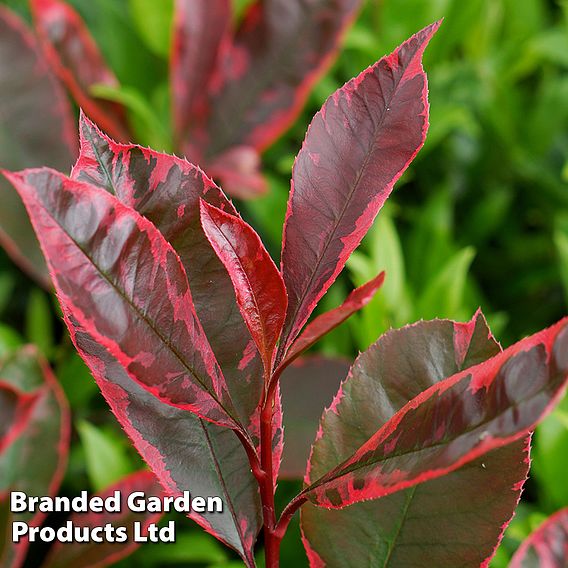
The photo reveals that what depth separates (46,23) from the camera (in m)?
1.06

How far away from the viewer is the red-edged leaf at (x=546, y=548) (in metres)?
0.51

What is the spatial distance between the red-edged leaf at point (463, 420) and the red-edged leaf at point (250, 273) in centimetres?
7

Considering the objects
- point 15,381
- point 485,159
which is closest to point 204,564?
point 15,381

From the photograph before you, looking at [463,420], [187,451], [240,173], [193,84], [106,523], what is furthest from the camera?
[193,84]

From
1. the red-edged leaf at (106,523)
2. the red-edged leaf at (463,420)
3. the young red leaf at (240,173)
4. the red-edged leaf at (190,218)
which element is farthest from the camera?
the young red leaf at (240,173)

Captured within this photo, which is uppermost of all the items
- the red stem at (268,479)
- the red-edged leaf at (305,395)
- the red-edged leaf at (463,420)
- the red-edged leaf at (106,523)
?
the red-edged leaf at (305,395)

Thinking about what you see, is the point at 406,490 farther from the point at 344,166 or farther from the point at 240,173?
the point at 240,173

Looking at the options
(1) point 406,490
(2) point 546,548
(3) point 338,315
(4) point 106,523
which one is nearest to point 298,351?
(3) point 338,315

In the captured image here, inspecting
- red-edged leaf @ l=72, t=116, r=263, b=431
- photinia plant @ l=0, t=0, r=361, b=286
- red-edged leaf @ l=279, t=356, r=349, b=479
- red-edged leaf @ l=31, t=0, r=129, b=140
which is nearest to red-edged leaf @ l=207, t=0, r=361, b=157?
photinia plant @ l=0, t=0, r=361, b=286

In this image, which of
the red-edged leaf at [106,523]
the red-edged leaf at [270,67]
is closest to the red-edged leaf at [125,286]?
the red-edged leaf at [106,523]

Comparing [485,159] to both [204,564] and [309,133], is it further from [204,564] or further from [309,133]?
[309,133]

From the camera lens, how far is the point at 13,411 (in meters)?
0.79

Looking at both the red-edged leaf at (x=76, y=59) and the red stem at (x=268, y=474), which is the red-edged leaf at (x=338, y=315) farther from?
the red-edged leaf at (x=76, y=59)

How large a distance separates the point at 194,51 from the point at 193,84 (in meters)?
0.04
